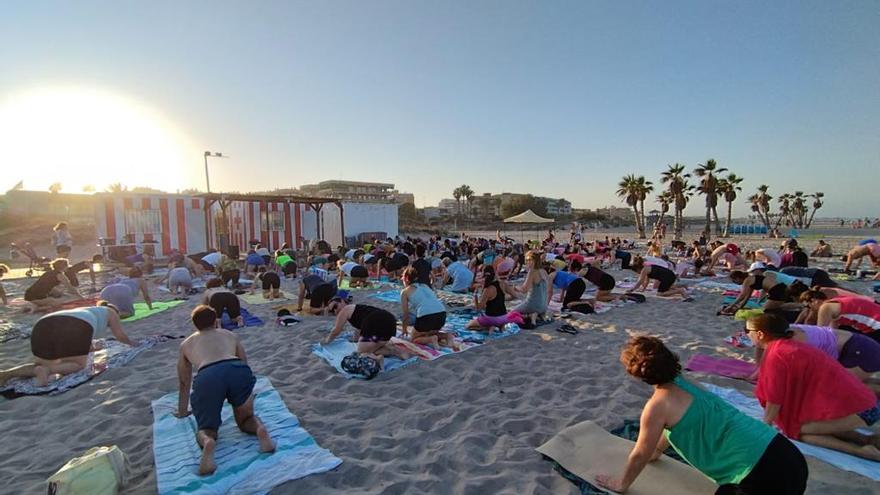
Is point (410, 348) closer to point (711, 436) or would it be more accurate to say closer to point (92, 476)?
point (92, 476)

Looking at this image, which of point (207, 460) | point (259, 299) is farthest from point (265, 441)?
point (259, 299)

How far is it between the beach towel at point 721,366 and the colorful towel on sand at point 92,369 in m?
6.34

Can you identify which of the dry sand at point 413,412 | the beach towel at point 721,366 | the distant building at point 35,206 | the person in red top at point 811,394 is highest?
the distant building at point 35,206

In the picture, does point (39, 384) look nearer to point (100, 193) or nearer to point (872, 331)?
point (872, 331)

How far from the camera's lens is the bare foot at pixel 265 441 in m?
2.94

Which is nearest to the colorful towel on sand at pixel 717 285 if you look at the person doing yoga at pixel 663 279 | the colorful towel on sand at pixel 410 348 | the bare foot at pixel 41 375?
the person doing yoga at pixel 663 279

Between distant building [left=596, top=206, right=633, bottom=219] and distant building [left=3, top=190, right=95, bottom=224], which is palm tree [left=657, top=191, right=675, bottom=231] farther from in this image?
distant building [left=596, top=206, right=633, bottom=219]

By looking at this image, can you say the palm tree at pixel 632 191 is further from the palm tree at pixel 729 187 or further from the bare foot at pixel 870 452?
the bare foot at pixel 870 452

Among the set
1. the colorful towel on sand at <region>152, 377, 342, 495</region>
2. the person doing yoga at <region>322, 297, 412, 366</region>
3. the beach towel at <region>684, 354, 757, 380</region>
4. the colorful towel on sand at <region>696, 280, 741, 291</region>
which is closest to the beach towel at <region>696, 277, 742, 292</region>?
the colorful towel on sand at <region>696, 280, 741, 291</region>

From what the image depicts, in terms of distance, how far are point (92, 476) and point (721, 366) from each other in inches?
212

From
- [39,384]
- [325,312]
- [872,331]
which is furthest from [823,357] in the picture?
[39,384]

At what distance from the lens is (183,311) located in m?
7.80

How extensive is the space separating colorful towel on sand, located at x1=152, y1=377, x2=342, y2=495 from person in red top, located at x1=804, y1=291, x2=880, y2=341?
15.4 feet

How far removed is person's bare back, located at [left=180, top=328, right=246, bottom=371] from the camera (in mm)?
3096
